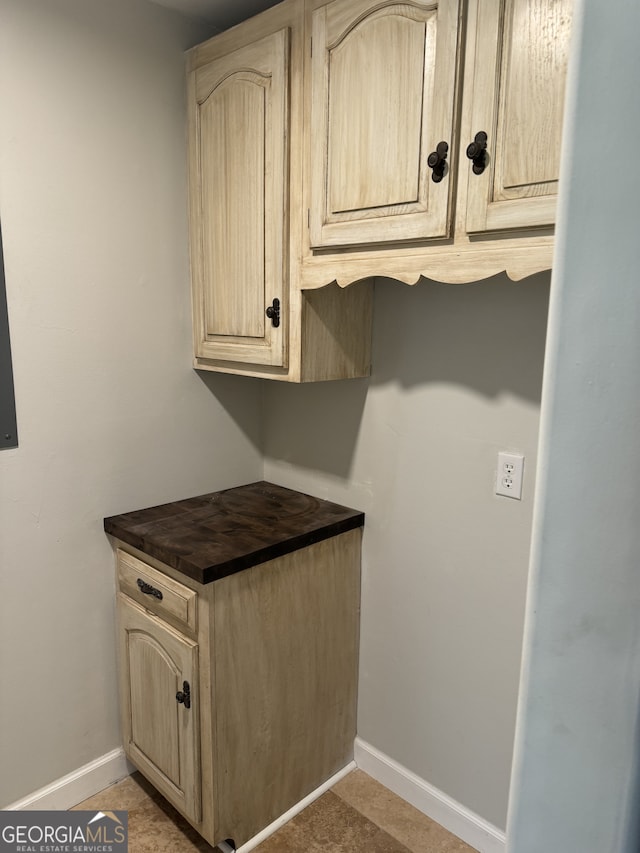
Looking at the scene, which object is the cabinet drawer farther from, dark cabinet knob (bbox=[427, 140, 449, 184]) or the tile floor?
dark cabinet knob (bbox=[427, 140, 449, 184])

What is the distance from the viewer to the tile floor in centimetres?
175

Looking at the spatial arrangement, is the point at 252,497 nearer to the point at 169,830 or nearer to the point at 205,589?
the point at 205,589

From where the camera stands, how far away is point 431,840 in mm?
1773

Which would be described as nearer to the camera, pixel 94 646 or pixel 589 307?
A: pixel 589 307

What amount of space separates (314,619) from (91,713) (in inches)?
30.3

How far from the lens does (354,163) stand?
1.46 meters

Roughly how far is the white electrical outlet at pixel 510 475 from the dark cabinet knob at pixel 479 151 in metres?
0.70

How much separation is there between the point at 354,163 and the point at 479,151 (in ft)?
1.15

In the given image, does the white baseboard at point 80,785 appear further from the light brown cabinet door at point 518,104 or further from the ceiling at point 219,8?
the ceiling at point 219,8

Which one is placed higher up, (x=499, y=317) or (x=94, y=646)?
(x=499, y=317)

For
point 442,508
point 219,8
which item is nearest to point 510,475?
point 442,508

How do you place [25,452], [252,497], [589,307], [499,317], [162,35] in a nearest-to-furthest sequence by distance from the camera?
[589,307]
[499,317]
[25,452]
[162,35]
[252,497]

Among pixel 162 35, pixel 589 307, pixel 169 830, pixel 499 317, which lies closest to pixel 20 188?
pixel 162 35

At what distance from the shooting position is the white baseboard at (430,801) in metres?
1.72
